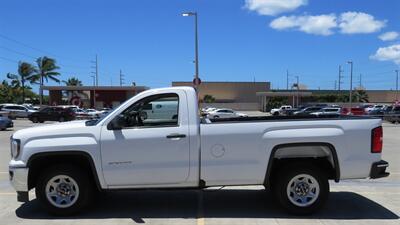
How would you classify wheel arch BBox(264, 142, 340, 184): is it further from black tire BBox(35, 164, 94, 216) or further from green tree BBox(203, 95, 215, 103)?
green tree BBox(203, 95, 215, 103)

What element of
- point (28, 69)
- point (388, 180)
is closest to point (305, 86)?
point (28, 69)

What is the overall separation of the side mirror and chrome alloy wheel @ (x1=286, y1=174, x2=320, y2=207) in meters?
2.59

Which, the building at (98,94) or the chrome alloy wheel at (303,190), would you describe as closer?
the chrome alloy wheel at (303,190)

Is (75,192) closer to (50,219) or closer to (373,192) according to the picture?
(50,219)

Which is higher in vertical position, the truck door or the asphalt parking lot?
the truck door

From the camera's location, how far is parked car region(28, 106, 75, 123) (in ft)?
157

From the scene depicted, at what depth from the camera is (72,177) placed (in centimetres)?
769

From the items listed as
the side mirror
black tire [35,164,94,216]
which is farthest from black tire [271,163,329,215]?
black tire [35,164,94,216]

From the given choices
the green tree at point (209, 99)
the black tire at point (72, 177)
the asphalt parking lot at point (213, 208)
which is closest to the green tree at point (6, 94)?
the green tree at point (209, 99)

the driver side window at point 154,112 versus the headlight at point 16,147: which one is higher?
the driver side window at point 154,112

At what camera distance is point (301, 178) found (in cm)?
777

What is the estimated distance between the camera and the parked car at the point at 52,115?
47.9 metres

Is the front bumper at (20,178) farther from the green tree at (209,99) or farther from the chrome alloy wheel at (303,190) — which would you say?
the green tree at (209,99)

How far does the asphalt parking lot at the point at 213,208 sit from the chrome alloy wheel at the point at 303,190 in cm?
24
